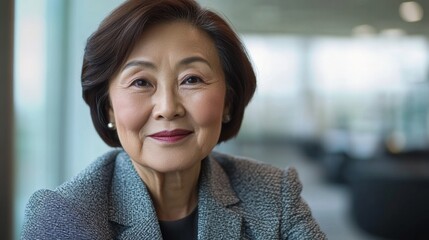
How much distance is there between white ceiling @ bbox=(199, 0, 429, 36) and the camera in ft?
11.0

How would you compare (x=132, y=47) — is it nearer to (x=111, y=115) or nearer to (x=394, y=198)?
(x=111, y=115)

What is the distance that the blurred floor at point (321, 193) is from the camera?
356 centimetres

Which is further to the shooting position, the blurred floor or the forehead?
the blurred floor

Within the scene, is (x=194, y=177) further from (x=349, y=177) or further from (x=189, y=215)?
(x=349, y=177)

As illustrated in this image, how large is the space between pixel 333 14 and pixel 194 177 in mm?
2442

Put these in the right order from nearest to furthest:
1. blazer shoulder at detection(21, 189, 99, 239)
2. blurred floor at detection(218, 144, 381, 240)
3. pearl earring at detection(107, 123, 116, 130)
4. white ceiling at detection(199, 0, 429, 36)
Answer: blazer shoulder at detection(21, 189, 99, 239)
pearl earring at detection(107, 123, 116, 130)
white ceiling at detection(199, 0, 429, 36)
blurred floor at detection(218, 144, 381, 240)

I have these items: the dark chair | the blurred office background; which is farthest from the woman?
the dark chair

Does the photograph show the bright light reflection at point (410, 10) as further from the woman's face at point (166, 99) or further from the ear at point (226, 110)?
the woman's face at point (166, 99)

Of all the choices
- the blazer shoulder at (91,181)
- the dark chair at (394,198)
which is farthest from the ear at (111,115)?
the dark chair at (394,198)

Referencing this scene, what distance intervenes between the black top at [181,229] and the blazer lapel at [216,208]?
5 centimetres

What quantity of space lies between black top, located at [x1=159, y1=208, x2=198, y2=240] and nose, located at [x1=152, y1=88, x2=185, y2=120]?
306 mm

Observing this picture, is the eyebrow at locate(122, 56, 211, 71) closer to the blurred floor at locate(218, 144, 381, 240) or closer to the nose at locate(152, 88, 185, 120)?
the nose at locate(152, 88, 185, 120)

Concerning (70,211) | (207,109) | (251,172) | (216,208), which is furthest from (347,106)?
(70,211)

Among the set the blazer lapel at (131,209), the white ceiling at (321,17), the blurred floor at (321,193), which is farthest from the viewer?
the blurred floor at (321,193)
